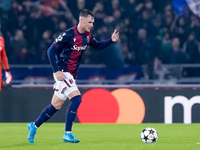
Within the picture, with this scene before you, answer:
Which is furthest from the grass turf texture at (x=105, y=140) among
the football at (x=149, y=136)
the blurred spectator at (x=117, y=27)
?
the blurred spectator at (x=117, y=27)

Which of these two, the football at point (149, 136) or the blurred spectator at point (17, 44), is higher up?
the blurred spectator at point (17, 44)

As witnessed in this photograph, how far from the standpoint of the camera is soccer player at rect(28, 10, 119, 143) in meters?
6.33

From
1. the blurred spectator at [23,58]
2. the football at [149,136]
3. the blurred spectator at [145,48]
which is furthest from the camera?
the blurred spectator at [145,48]

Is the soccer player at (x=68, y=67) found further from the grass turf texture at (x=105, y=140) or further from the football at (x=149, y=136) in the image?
the football at (x=149, y=136)

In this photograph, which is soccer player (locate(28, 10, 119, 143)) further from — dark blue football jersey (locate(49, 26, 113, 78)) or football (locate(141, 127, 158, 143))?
football (locate(141, 127, 158, 143))

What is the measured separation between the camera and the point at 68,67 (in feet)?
21.1

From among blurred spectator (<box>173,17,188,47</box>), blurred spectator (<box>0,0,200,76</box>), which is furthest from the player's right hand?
blurred spectator (<box>173,17,188,47</box>)

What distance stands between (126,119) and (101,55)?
2.12 metres

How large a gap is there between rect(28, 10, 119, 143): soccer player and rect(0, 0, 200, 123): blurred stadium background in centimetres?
403

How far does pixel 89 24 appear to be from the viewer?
6.40 metres

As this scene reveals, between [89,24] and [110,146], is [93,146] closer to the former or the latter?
[110,146]

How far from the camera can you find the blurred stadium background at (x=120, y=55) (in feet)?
34.2

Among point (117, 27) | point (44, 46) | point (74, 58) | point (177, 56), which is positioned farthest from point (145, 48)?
point (74, 58)

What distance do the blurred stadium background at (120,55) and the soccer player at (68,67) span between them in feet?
13.2
